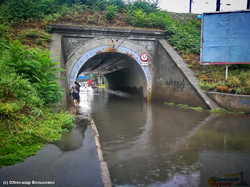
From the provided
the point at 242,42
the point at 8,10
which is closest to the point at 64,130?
the point at 242,42

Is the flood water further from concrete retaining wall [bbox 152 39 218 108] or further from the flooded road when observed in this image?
concrete retaining wall [bbox 152 39 218 108]

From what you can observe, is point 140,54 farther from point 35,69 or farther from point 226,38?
point 35,69

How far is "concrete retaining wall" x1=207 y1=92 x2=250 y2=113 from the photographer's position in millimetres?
9031

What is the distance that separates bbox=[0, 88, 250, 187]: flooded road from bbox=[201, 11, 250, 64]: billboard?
20.0 feet

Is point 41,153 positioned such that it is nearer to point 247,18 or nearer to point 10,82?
point 10,82

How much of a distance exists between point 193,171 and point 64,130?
3772 mm

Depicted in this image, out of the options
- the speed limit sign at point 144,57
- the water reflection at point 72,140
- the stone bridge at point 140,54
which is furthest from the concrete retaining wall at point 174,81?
the water reflection at point 72,140

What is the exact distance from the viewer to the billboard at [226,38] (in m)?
11.1

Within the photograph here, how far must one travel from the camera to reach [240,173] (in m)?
3.55

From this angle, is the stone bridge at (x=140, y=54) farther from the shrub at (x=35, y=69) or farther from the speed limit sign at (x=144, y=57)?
the shrub at (x=35, y=69)

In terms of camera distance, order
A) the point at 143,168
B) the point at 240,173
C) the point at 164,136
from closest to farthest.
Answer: the point at 240,173 → the point at 143,168 → the point at 164,136

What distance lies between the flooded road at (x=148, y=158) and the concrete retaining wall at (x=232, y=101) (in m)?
2.68

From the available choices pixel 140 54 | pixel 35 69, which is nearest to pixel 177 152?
pixel 35 69

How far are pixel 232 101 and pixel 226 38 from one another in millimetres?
4557
